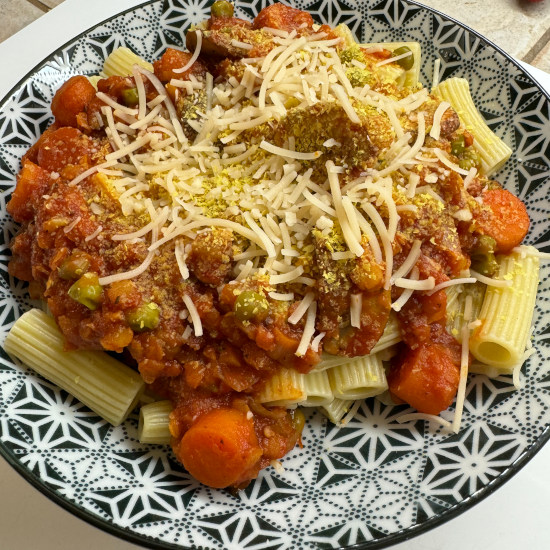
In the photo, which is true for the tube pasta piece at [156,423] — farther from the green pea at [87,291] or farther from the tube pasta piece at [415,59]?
the tube pasta piece at [415,59]

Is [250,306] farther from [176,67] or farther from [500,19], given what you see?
[500,19]

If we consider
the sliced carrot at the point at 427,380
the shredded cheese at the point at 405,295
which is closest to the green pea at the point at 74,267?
the shredded cheese at the point at 405,295

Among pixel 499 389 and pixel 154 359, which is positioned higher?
pixel 499 389

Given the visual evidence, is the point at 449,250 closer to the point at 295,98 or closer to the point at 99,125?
the point at 295,98

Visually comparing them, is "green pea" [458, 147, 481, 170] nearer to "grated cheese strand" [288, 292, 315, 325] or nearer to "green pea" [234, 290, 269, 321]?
"grated cheese strand" [288, 292, 315, 325]

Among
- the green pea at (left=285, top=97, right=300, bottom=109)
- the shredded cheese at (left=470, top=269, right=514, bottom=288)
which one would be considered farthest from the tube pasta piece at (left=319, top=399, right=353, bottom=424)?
the green pea at (left=285, top=97, right=300, bottom=109)

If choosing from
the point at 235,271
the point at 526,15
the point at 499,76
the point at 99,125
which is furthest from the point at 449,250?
the point at 526,15
